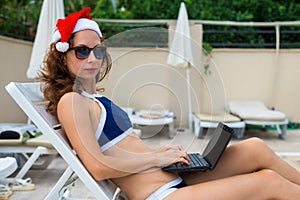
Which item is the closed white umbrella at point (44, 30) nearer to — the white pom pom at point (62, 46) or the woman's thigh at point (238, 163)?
the white pom pom at point (62, 46)

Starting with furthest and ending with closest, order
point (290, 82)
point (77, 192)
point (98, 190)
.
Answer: point (290, 82) < point (77, 192) < point (98, 190)

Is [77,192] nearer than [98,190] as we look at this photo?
No

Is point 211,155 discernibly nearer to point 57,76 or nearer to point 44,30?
point 57,76

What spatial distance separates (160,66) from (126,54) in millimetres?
213

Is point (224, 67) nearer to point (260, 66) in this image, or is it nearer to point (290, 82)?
point (260, 66)

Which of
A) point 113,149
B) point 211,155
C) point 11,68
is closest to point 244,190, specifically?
point 211,155

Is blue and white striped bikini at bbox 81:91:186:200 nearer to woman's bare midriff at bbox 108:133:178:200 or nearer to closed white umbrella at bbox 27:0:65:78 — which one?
woman's bare midriff at bbox 108:133:178:200

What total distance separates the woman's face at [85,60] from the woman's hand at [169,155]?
1.41ft

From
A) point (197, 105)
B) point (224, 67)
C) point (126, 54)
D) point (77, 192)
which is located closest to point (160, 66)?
point (126, 54)

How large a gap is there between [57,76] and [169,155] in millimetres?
598

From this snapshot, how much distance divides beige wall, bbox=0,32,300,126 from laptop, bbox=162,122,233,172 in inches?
5.2

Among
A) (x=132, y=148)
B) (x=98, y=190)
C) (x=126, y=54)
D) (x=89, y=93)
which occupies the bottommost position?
(x=98, y=190)

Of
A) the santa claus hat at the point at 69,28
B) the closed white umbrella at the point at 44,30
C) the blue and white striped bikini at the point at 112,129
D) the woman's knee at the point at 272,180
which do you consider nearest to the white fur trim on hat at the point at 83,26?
the santa claus hat at the point at 69,28

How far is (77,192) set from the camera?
2918mm
